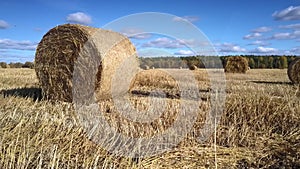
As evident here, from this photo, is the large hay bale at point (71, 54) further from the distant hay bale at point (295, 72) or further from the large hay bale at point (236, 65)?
the large hay bale at point (236, 65)

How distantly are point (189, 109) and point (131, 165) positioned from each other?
232cm

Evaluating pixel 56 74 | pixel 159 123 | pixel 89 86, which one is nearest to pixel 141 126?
pixel 159 123

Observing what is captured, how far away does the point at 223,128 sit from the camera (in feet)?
13.8

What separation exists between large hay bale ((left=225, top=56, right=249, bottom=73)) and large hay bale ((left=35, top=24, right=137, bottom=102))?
1540 centimetres

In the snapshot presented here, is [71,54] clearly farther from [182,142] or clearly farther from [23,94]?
[182,142]

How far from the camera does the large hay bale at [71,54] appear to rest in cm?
604

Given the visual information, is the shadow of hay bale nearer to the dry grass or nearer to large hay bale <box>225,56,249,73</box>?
the dry grass

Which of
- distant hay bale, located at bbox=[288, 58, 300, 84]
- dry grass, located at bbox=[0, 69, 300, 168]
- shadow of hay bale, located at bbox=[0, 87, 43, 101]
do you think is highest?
distant hay bale, located at bbox=[288, 58, 300, 84]

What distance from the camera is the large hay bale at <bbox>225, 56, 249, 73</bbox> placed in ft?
69.3

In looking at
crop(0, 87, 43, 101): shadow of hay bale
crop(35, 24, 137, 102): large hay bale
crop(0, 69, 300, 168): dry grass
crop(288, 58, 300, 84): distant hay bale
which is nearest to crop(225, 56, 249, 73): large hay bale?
crop(288, 58, 300, 84): distant hay bale

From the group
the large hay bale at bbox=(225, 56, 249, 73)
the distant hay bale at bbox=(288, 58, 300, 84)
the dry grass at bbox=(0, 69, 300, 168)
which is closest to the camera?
the dry grass at bbox=(0, 69, 300, 168)

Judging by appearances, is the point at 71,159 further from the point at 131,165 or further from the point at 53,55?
the point at 53,55

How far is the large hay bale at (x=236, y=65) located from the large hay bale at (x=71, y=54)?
15.4 metres

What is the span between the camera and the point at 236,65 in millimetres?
21266
